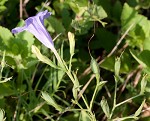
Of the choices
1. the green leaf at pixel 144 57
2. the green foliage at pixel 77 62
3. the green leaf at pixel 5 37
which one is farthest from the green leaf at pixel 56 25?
the green leaf at pixel 144 57

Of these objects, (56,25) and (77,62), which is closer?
(56,25)

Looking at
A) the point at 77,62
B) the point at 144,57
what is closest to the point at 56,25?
the point at 77,62

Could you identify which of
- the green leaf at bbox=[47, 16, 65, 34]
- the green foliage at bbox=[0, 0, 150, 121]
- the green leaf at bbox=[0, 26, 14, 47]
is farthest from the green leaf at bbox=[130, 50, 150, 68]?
the green leaf at bbox=[0, 26, 14, 47]

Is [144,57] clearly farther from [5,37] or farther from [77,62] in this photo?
[5,37]

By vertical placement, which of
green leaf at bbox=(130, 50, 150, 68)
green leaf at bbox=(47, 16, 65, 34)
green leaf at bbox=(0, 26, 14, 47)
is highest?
green leaf at bbox=(0, 26, 14, 47)

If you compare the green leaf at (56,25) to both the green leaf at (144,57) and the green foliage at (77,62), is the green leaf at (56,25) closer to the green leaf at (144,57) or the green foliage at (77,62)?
the green foliage at (77,62)

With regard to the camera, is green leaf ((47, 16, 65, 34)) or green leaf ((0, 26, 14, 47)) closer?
green leaf ((0, 26, 14, 47))

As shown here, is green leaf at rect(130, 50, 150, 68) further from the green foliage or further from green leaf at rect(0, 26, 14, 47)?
green leaf at rect(0, 26, 14, 47)

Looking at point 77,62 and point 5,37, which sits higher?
point 5,37

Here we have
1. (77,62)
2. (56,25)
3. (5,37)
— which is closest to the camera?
(5,37)

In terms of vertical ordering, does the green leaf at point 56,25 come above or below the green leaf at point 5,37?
below

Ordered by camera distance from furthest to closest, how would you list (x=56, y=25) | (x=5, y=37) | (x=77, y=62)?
(x=77, y=62)
(x=56, y=25)
(x=5, y=37)

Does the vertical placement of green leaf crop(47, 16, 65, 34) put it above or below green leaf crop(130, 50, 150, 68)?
above

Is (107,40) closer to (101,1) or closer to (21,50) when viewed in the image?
(101,1)
